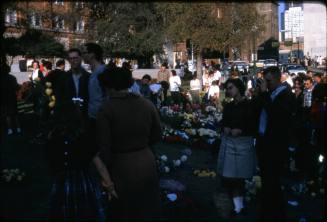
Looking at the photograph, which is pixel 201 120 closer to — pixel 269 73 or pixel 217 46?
pixel 269 73

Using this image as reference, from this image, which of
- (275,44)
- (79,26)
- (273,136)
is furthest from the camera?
(79,26)

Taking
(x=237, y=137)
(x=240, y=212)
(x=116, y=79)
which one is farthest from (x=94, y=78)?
(x=240, y=212)

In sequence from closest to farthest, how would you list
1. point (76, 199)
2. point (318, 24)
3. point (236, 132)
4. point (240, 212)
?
point (76, 199) < point (236, 132) < point (240, 212) < point (318, 24)

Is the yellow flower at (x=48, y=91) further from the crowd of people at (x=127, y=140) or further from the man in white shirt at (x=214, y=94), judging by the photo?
the man in white shirt at (x=214, y=94)

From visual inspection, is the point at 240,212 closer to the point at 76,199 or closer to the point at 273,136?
the point at 273,136

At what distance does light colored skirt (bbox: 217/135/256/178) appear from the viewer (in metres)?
6.16

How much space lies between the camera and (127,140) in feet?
13.3

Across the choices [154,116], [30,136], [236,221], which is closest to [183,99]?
[30,136]

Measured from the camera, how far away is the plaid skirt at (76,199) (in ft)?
18.7

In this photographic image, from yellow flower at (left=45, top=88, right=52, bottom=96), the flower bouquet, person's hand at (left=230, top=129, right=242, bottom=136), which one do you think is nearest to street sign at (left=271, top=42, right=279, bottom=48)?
the flower bouquet

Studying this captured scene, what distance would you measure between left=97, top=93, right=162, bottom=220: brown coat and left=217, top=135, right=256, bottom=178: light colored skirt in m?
2.18

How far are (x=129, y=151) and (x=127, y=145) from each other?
6cm

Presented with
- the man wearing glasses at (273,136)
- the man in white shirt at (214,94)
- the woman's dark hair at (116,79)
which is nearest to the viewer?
the woman's dark hair at (116,79)

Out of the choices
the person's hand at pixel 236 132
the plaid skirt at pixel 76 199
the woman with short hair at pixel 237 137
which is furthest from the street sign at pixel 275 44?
the plaid skirt at pixel 76 199
